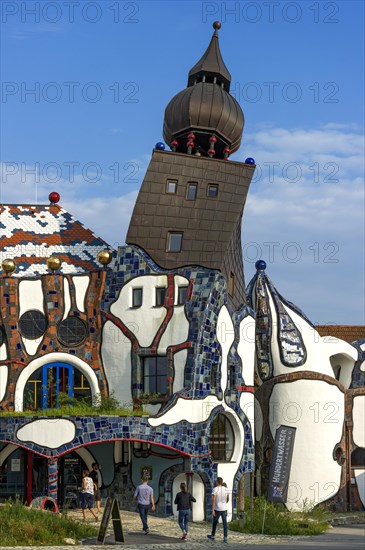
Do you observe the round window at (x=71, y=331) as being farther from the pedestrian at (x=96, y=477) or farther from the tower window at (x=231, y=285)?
the tower window at (x=231, y=285)

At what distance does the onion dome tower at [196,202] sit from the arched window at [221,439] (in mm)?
4126

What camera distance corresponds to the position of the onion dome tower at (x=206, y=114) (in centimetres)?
3073

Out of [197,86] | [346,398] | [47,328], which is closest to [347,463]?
[346,398]

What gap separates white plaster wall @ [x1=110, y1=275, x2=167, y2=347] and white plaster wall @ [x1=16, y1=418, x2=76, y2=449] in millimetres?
3607

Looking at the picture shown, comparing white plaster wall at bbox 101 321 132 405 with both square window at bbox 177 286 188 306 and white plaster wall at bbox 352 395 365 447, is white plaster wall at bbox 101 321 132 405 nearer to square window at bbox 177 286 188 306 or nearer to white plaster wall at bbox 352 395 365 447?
square window at bbox 177 286 188 306

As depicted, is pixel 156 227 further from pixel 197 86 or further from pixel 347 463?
pixel 347 463

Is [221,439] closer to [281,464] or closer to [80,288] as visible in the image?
[281,464]

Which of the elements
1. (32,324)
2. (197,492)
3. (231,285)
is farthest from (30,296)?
(197,492)

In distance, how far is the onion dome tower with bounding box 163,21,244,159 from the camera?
30.7 metres

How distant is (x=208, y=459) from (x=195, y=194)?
25.8 ft

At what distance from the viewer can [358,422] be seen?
2942cm

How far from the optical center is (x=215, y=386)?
24734mm

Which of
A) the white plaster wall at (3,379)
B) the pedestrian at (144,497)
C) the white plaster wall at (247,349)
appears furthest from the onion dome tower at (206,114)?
the pedestrian at (144,497)

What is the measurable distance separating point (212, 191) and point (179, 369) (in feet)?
19.0
